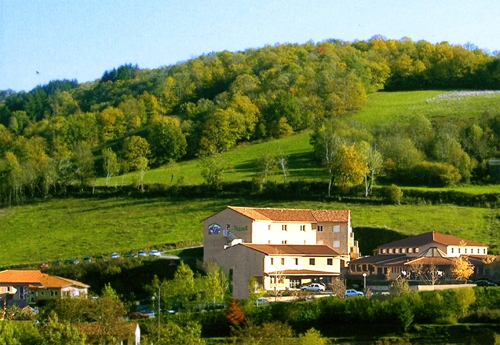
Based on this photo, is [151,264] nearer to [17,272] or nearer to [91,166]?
[17,272]

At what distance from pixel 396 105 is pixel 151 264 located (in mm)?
70906

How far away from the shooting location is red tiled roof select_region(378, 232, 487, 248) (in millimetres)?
84375

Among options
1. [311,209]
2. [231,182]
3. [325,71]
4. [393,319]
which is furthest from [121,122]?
[393,319]

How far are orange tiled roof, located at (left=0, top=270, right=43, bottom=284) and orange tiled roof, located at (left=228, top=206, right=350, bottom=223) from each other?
54.7 ft

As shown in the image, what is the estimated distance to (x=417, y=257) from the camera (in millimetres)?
81750

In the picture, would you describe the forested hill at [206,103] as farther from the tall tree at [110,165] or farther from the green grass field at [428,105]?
the green grass field at [428,105]

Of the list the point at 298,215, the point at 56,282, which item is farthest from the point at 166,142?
the point at 56,282

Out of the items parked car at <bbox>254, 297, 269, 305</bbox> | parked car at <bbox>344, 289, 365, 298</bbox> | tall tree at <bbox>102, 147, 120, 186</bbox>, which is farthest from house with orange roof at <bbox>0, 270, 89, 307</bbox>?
tall tree at <bbox>102, 147, 120, 186</bbox>

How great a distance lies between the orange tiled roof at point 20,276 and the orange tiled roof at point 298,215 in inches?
656

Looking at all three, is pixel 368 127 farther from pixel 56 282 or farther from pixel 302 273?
pixel 56 282

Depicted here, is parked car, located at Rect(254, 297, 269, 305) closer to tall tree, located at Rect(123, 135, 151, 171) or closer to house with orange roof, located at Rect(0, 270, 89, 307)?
house with orange roof, located at Rect(0, 270, 89, 307)

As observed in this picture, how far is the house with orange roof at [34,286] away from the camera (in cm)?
7925

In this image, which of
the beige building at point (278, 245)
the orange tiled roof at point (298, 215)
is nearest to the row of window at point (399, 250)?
the beige building at point (278, 245)

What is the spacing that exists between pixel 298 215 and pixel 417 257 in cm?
1253
